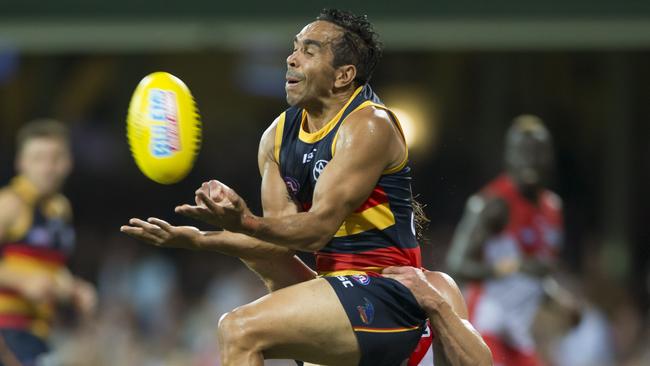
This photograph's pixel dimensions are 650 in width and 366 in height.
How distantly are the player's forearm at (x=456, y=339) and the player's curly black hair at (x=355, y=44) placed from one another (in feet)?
3.80

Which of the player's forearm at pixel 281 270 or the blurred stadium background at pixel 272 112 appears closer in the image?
the player's forearm at pixel 281 270

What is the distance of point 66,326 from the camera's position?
12367 millimetres

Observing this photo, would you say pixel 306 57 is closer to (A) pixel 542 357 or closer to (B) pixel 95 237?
(A) pixel 542 357

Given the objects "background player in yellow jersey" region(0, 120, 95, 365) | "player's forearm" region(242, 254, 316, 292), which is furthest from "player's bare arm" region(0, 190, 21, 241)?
"player's forearm" region(242, 254, 316, 292)

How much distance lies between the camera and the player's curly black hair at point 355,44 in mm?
5570

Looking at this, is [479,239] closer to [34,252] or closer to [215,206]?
[34,252]

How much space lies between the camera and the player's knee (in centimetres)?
491

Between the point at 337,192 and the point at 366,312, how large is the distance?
1.71ft

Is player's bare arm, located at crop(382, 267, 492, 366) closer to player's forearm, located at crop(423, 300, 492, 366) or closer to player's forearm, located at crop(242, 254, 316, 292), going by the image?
player's forearm, located at crop(423, 300, 492, 366)

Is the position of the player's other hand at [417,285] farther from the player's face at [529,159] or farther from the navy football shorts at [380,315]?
the player's face at [529,159]

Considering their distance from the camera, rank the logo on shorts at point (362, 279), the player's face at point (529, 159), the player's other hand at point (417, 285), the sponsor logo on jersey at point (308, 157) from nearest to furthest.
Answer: the logo on shorts at point (362, 279) < the player's other hand at point (417, 285) < the sponsor logo on jersey at point (308, 157) < the player's face at point (529, 159)

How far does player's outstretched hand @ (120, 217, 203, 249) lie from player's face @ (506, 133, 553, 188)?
4.67 metres

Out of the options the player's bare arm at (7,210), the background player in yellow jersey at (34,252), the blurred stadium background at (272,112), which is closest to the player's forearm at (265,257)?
the background player in yellow jersey at (34,252)

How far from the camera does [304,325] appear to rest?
4961 millimetres
